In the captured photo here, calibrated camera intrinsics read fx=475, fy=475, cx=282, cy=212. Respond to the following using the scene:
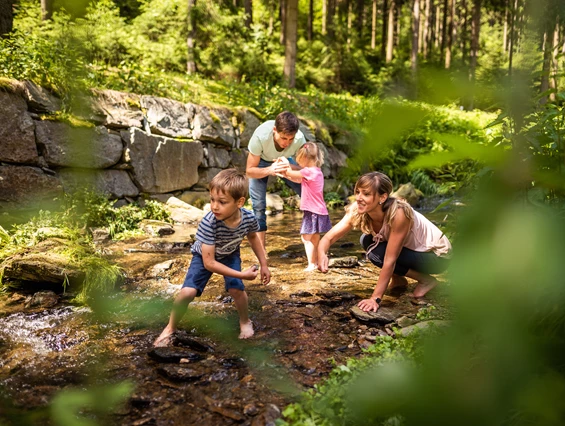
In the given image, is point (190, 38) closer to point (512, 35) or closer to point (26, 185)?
point (26, 185)

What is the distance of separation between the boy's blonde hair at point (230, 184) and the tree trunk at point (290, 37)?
13.0m

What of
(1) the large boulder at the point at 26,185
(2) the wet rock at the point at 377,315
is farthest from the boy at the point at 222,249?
(1) the large boulder at the point at 26,185

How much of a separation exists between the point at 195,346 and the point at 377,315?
4.40 feet

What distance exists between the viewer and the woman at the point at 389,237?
11.9 ft

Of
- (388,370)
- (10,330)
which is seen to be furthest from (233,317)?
(388,370)

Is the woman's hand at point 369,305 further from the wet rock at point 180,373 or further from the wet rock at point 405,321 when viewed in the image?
the wet rock at point 180,373

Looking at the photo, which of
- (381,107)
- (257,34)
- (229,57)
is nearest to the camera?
(381,107)

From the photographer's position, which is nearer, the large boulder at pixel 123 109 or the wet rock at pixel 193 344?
the wet rock at pixel 193 344

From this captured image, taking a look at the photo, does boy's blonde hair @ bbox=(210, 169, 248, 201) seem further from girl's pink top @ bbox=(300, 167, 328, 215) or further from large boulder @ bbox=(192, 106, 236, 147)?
large boulder @ bbox=(192, 106, 236, 147)

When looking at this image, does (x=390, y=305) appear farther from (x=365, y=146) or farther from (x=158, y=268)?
(x=365, y=146)

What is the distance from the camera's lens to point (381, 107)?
1.84ft

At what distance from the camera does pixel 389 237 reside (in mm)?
3752

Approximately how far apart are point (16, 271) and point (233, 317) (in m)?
2.11

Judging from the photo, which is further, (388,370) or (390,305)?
(390,305)
